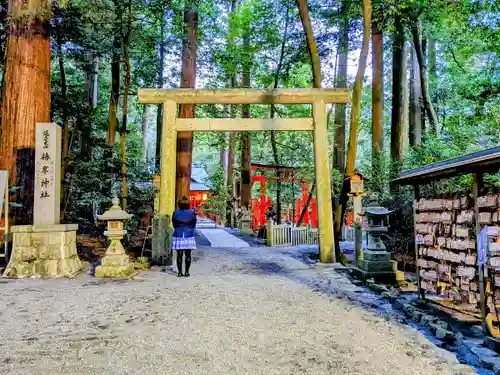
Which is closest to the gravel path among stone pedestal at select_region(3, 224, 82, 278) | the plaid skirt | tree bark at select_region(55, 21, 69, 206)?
stone pedestal at select_region(3, 224, 82, 278)

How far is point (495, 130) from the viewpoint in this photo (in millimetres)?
10438

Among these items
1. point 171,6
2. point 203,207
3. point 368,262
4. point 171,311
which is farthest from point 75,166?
point 203,207

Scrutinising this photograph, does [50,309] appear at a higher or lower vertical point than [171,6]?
lower

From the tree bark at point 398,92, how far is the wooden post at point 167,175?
8.21 m

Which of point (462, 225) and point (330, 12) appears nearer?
point (462, 225)

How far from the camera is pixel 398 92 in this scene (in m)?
13.9

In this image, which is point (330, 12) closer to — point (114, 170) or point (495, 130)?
point (495, 130)

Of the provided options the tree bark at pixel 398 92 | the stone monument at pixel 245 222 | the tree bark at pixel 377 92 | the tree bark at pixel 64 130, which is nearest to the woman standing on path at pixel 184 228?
the tree bark at pixel 64 130

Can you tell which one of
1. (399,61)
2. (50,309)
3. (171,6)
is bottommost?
(50,309)

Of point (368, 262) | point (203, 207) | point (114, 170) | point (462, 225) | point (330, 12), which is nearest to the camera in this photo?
point (462, 225)

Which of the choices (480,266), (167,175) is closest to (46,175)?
(167,175)

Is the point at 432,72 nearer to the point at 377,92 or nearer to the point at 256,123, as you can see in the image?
the point at 377,92

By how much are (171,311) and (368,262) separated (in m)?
4.66

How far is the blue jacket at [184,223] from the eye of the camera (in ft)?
24.2
